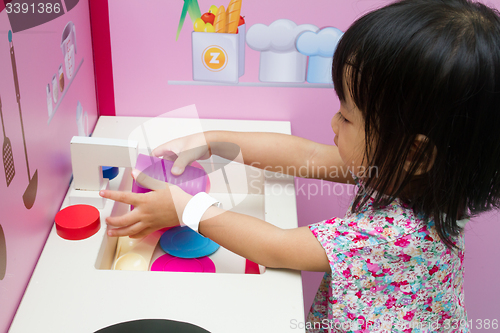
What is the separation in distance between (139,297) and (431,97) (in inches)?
17.1

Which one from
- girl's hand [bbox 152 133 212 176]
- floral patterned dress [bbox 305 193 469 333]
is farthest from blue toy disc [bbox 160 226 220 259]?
floral patterned dress [bbox 305 193 469 333]

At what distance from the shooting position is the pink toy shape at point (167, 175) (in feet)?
2.46

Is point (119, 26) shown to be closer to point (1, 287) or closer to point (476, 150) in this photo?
point (1, 287)

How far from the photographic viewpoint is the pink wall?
0.56m

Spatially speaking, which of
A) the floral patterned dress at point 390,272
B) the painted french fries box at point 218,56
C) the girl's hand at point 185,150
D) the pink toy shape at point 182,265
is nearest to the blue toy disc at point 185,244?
the pink toy shape at point 182,265

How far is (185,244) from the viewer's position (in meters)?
0.81

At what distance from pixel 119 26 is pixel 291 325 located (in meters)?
0.69

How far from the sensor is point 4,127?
550mm

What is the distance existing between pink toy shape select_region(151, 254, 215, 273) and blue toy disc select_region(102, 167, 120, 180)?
0.19 m

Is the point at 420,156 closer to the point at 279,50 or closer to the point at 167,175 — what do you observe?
the point at 167,175

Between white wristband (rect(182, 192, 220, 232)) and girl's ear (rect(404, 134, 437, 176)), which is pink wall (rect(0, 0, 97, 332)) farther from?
girl's ear (rect(404, 134, 437, 176))

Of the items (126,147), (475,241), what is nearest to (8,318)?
(126,147)

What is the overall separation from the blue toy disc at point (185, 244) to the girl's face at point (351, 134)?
0.97 feet

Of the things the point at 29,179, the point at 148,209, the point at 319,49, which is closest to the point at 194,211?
the point at 148,209
